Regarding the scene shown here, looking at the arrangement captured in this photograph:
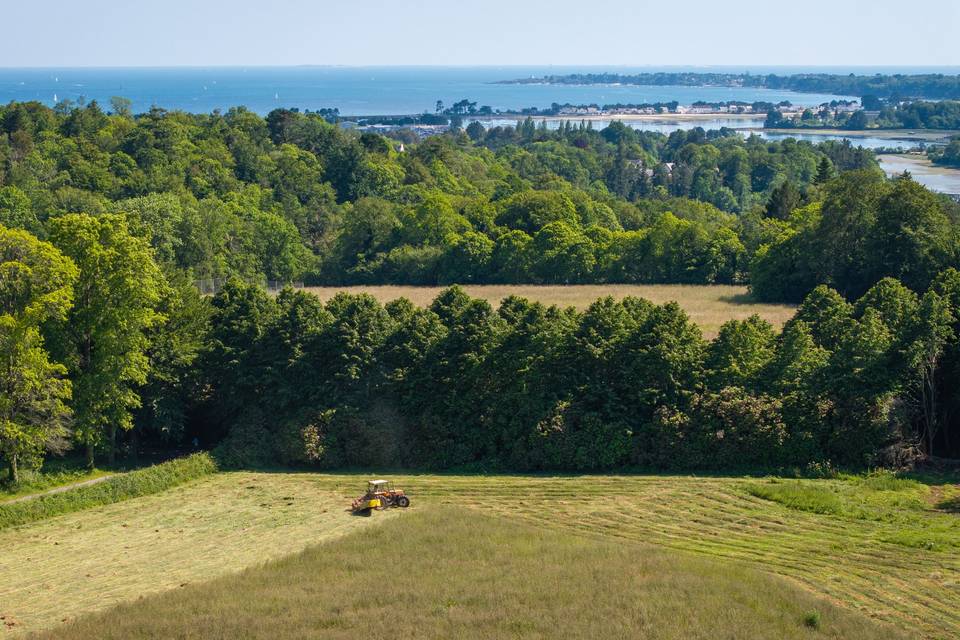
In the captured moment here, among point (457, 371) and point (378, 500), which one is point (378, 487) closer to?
point (378, 500)

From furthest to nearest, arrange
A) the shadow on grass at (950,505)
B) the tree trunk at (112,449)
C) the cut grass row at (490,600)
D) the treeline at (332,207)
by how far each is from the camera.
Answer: the treeline at (332,207) → the tree trunk at (112,449) → the shadow on grass at (950,505) → the cut grass row at (490,600)

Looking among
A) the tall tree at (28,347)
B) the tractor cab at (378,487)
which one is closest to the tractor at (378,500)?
the tractor cab at (378,487)

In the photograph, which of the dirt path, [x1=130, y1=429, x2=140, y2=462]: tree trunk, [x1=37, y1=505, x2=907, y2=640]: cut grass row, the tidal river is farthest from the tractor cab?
the tidal river

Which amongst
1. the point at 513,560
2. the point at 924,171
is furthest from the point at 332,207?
the point at 924,171

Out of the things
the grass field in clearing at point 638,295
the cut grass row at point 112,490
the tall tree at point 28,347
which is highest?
the tall tree at point 28,347

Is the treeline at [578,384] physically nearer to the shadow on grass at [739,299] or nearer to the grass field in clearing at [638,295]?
the grass field in clearing at [638,295]

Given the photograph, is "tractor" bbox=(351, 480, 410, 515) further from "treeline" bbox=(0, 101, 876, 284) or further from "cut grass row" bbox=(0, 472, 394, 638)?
"treeline" bbox=(0, 101, 876, 284)

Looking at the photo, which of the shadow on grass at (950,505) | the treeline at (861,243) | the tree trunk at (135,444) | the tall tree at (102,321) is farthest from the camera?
the treeline at (861,243)
